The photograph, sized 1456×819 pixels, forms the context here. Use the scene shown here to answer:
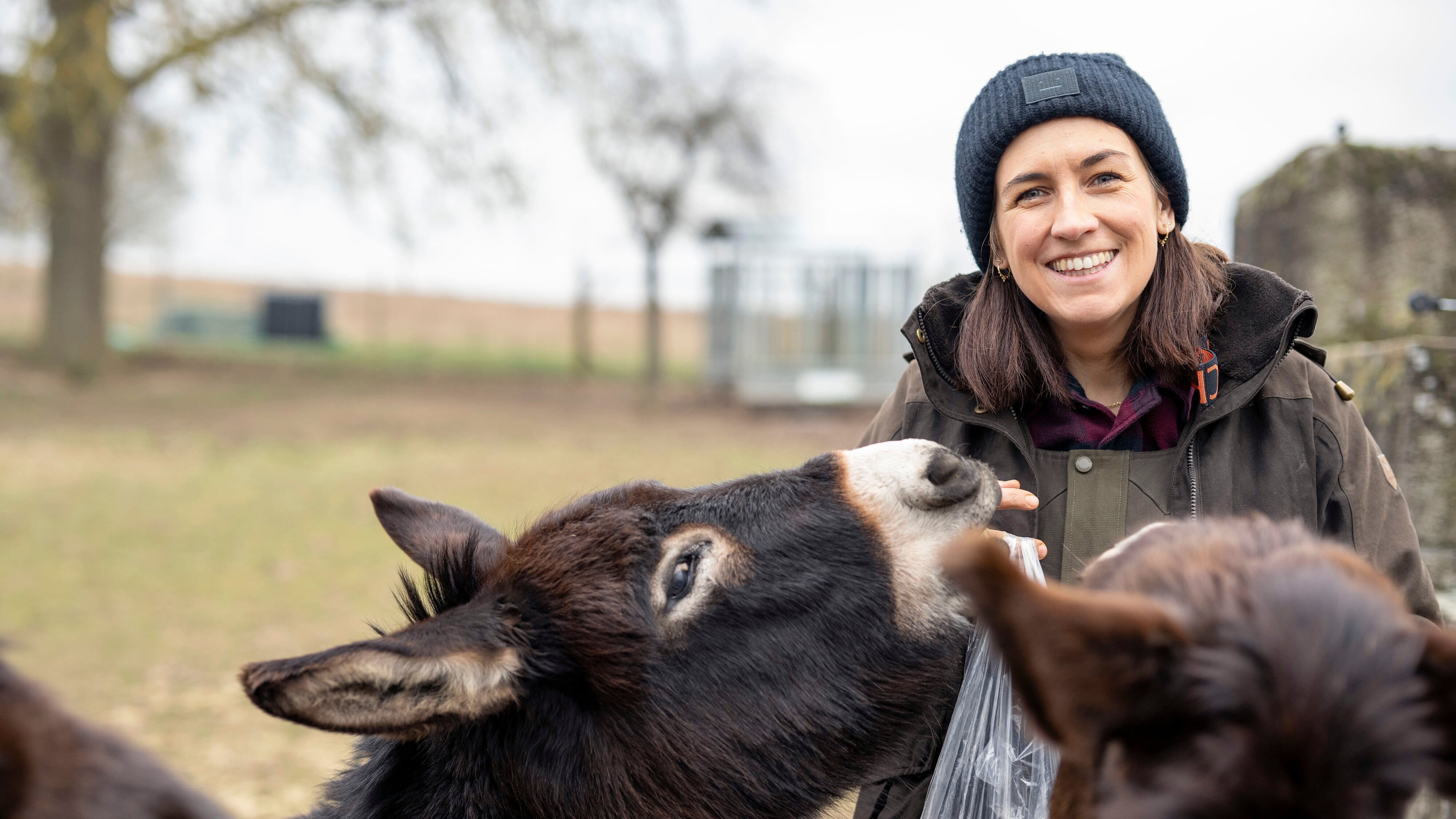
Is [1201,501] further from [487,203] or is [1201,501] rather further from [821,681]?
[487,203]

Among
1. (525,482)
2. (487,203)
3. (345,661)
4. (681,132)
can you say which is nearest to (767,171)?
(681,132)

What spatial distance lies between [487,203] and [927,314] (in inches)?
585

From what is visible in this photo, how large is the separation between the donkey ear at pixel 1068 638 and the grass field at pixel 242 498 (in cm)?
100

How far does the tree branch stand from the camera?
14.0 metres

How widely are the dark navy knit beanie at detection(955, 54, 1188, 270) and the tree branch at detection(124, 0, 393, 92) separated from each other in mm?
14679

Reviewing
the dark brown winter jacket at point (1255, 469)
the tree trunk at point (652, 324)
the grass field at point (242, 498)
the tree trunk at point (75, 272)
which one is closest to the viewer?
the dark brown winter jacket at point (1255, 469)

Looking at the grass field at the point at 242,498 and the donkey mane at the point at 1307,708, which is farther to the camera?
the grass field at the point at 242,498

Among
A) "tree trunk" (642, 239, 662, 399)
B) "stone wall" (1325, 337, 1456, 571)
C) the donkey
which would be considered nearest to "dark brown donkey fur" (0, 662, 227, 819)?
the donkey

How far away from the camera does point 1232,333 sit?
227 cm

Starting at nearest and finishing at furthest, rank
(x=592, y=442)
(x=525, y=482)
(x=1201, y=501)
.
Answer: (x=1201, y=501), (x=525, y=482), (x=592, y=442)

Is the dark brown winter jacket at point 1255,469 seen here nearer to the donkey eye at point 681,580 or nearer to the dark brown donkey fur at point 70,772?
the donkey eye at point 681,580

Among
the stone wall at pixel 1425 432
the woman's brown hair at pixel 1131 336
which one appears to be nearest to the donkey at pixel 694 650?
the woman's brown hair at pixel 1131 336

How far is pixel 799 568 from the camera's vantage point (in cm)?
204

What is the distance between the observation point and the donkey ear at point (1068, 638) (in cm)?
88
